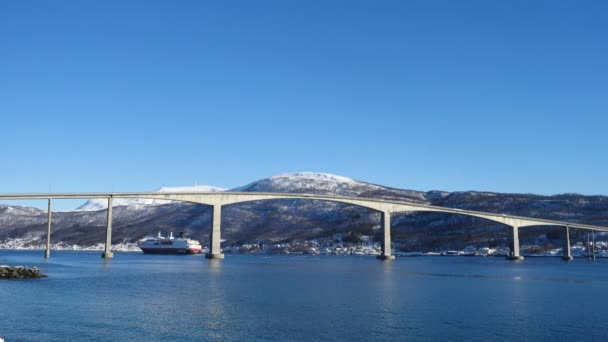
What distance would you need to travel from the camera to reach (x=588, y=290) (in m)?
54.0

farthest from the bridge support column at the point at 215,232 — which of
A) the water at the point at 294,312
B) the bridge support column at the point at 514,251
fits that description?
the bridge support column at the point at 514,251

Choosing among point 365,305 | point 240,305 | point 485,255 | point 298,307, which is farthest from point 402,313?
point 485,255

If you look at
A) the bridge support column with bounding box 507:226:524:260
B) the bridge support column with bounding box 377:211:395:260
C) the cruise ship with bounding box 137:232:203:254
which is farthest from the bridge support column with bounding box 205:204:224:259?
the bridge support column with bounding box 507:226:524:260

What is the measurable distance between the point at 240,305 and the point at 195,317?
596cm

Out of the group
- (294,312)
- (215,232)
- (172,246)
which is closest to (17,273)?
(294,312)

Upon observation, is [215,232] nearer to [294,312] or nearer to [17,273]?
[17,273]

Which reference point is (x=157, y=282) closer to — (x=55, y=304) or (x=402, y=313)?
(x=55, y=304)

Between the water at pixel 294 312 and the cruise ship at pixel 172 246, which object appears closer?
the water at pixel 294 312

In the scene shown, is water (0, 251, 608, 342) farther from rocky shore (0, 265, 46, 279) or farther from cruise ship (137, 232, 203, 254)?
cruise ship (137, 232, 203, 254)

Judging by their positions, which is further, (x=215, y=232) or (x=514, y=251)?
(x=514, y=251)

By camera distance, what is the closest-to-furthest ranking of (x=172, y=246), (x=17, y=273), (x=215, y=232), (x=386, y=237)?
(x=17, y=273)
(x=215, y=232)
(x=386, y=237)
(x=172, y=246)

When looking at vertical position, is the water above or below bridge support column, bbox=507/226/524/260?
below

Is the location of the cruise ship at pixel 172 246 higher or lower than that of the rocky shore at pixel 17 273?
higher

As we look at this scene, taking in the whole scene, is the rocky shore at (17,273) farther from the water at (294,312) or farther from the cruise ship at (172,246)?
the cruise ship at (172,246)
